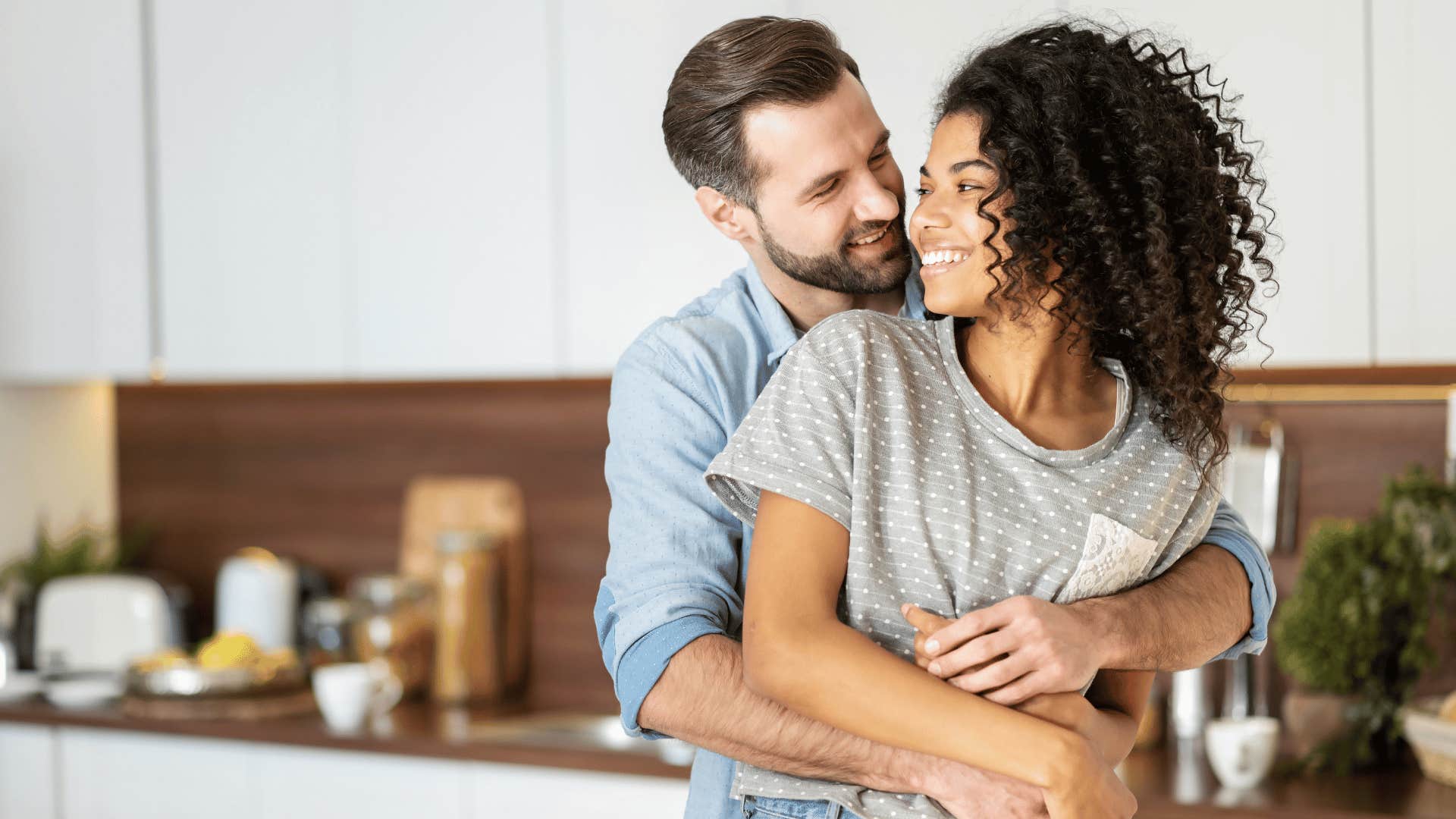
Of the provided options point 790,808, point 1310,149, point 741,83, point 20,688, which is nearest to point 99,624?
point 20,688

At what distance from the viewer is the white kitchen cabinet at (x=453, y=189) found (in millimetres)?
2867

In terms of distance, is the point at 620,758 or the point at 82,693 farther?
the point at 82,693

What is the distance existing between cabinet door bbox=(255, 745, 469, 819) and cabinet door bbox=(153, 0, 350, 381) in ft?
2.54

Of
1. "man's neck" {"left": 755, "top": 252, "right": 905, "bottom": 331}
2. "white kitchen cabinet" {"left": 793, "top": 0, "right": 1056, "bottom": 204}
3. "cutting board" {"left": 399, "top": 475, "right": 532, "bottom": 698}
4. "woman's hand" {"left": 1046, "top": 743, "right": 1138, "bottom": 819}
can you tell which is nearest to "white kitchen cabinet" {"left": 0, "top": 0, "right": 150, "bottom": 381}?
"cutting board" {"left": 399, "top": 475, "right": 532, "bottom": 698}

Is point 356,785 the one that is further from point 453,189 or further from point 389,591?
point 453,189

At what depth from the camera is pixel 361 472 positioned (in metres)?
3.50

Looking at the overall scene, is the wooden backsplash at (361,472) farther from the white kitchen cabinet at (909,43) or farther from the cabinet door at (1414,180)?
the cabinet door at (1414,180)

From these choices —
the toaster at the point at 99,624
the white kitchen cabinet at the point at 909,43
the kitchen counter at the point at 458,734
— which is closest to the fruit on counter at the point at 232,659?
the kitchen counter at the point at 458,734

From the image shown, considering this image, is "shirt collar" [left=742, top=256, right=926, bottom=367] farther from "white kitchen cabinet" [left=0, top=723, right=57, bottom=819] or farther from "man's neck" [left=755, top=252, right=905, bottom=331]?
"white kitchen cabinet" [left=0, top=723, right=57, bottom=819]

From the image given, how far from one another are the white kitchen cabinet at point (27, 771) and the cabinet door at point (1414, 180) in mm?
2693

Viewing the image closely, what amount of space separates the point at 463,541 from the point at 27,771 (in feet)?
3.34

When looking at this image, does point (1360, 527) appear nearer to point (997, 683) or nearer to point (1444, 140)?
Answer: point (1444, 140)

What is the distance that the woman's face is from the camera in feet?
Answer: 3.97

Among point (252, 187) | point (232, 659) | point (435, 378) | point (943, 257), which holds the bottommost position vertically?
point (232, 659)
